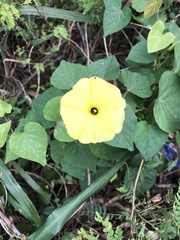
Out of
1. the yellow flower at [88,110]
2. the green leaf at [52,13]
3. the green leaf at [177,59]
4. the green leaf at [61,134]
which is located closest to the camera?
the yellow flower at [88,110]

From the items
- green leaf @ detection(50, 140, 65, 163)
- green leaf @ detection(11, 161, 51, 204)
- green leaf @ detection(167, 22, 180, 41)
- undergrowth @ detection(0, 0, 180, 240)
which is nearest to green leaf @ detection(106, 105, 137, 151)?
A: undergrowth @ detection(0, 0, 180, 240)

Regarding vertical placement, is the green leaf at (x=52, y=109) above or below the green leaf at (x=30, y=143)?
above

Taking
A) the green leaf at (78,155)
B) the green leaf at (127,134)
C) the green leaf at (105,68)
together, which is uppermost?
the green leaf at (105,68)

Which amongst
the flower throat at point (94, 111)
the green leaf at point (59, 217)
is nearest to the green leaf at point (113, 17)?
the flower throat at point (94, 111)

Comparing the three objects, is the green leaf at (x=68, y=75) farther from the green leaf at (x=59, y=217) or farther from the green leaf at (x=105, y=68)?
the green leaf at (x=59, y=217)

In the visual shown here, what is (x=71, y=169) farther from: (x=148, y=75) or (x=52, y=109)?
(x=148, y=75)

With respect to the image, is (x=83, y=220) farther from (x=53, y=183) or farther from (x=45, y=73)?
(x=45, y=73)

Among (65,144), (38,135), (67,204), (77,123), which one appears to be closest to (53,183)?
(67,204)
